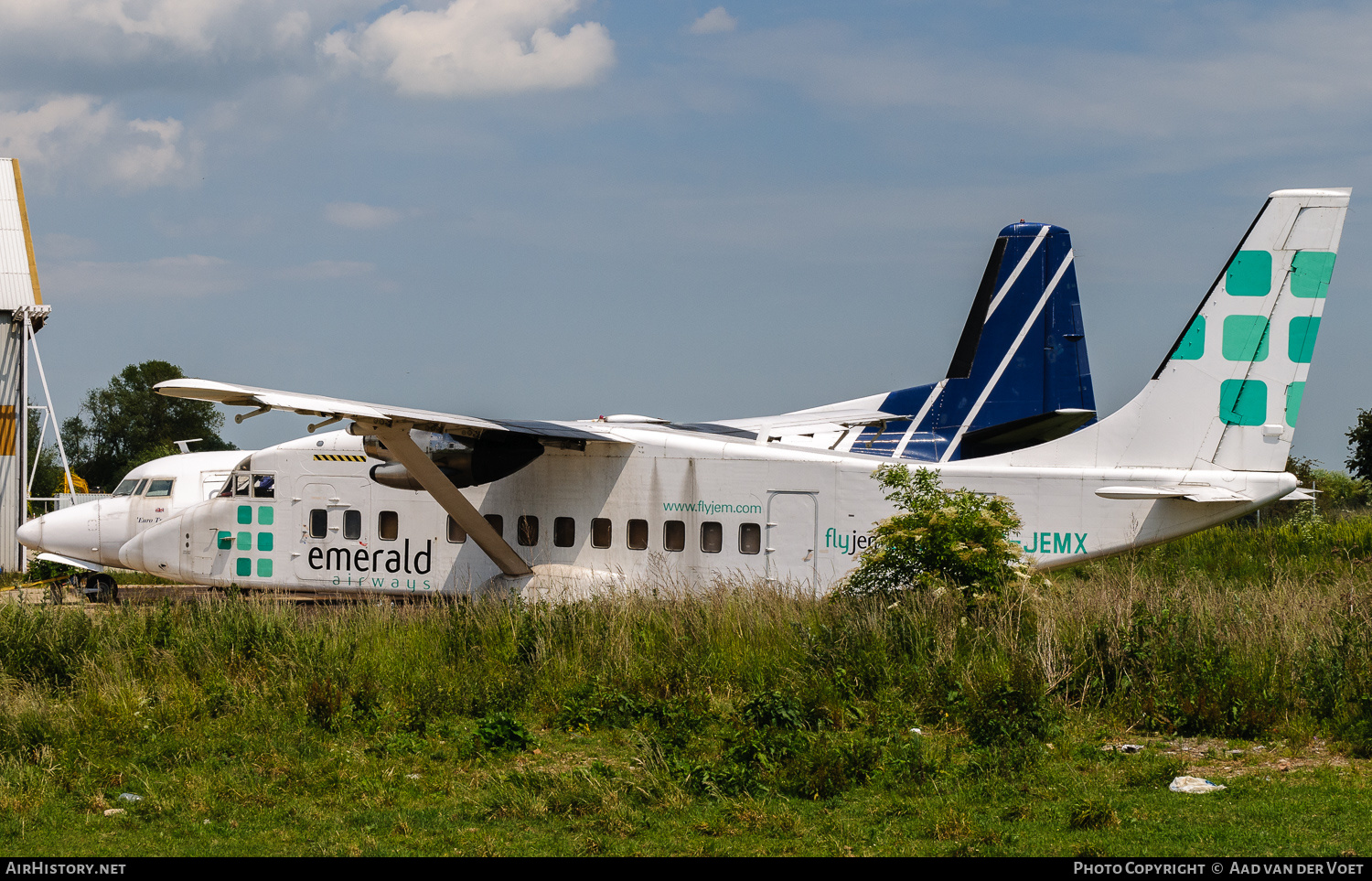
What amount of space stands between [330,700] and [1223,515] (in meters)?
11.3

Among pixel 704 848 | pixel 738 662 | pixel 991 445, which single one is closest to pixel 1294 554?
pixel 991 445

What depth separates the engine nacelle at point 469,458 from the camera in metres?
17.3

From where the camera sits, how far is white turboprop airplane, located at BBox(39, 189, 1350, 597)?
15.0 meters

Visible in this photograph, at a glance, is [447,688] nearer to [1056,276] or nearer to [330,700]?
[330,700]

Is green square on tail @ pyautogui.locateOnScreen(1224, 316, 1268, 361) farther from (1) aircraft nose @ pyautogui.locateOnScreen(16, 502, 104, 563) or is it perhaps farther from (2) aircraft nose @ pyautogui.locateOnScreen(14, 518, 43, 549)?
(2) aircraft nose @ pyautogui.locateOnScreen(14, 518, 43, 549)

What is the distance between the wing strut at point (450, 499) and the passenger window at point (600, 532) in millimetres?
1040

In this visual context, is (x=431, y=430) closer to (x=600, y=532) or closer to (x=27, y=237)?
(x=600, y=532)

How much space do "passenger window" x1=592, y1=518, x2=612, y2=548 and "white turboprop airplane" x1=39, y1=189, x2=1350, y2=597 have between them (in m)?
0.03

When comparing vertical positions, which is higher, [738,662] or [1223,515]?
[1223,515]

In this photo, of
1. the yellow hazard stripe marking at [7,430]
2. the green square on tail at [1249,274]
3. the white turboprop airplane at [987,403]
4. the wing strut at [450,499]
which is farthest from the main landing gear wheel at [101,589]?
the green square on tail at [1249,274]

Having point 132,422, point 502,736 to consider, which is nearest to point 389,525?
point 502,736

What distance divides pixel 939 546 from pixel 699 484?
4461 millimetres

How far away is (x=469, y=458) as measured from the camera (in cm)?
1744

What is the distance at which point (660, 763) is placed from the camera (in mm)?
8766
